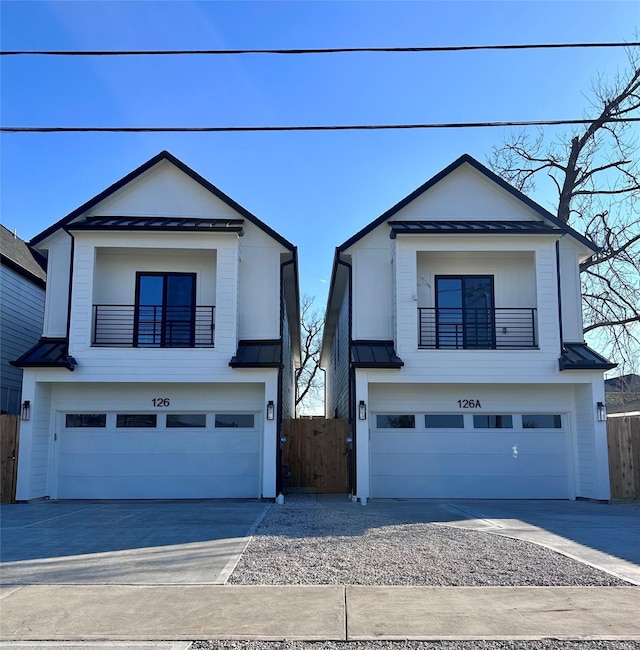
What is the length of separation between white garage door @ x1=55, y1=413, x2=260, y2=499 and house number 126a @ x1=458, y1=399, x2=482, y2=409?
5.20 meters

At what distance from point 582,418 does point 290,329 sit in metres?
12.3

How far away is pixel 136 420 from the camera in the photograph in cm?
1590

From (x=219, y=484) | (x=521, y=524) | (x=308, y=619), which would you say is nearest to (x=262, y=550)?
(x=308, y=619)

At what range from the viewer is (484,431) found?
52.5 feet

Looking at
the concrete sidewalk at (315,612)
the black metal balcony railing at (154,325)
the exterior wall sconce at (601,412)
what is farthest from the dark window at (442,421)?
the concrete sidewalk at (315,612)

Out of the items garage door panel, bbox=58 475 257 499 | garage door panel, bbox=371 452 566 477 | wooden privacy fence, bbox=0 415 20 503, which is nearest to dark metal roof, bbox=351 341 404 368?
garage door panel, bbox=371 452 566 477

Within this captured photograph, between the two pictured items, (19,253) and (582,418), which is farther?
(19,253)

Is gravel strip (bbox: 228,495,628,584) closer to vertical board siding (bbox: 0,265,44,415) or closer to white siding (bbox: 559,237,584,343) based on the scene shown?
white siding (bbox: 559,237,584,343)

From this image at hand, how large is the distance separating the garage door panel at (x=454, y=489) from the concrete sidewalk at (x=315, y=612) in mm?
8895

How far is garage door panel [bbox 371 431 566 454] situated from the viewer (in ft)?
52.0

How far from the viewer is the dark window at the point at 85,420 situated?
15.9 m

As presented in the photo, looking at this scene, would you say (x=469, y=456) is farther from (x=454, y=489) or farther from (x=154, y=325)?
(x=154, y=325)

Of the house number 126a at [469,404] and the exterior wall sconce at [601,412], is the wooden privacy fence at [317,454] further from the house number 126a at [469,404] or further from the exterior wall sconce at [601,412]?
the exterior wall sconce at [601,412]

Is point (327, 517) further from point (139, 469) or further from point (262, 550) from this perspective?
point (139, 469)
